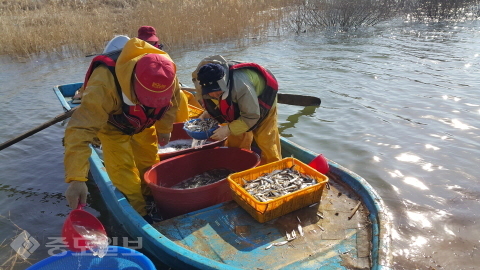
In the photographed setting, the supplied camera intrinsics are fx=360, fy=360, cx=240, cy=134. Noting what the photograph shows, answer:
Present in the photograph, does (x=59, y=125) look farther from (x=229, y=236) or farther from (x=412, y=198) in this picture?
(x=412, y=198)

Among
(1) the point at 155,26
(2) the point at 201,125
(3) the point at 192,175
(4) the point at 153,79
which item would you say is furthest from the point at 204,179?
(1) the point at 155,26

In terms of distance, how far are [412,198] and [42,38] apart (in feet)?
49.8

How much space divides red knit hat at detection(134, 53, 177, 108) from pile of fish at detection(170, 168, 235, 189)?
1787 mm

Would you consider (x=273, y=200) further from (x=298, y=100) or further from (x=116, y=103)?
(x=298, y=100)

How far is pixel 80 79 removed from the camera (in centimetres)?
1219

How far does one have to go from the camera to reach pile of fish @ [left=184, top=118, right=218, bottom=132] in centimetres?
486

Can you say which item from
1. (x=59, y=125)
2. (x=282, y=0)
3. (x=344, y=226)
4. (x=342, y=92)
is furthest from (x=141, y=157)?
(x=282, y=0)

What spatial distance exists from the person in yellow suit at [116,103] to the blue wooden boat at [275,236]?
2.37 ft

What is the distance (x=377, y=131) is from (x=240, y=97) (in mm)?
4072

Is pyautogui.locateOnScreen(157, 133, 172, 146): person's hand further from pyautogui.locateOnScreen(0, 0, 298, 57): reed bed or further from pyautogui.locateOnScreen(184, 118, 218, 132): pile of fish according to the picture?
pyautogui.locateOnScreen(0, 0, 298, 57): reed bed

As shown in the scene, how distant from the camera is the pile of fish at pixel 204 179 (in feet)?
15.4

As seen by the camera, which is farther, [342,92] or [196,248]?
[342,92]

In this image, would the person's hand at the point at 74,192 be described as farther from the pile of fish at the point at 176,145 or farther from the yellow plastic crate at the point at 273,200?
the pile of fish at the point at 176,145

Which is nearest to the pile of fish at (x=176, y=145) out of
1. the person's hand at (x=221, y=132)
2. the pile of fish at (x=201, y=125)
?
the pile of fish at (x=201, y=125)
